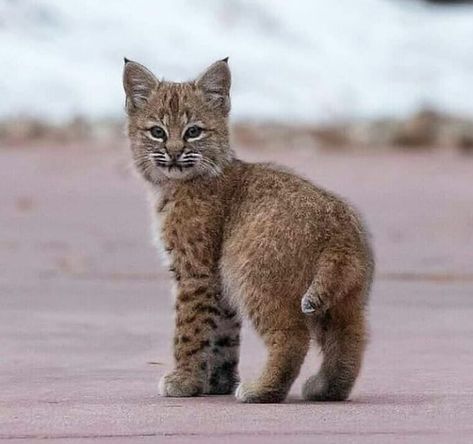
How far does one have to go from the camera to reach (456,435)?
7520mm

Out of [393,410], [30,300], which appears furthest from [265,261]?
[30,300]

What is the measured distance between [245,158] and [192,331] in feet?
38.8

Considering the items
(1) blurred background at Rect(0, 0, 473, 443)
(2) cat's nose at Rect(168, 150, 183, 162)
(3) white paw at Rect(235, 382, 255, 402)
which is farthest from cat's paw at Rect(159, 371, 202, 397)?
(2) cat's nose at Rect(168, 150, 183, 162)

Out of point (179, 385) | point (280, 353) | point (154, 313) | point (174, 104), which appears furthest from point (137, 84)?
point (154, 313)

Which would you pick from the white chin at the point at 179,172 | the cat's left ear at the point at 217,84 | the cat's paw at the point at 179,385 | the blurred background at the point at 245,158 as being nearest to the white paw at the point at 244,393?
the blurred background at the point at 245,158

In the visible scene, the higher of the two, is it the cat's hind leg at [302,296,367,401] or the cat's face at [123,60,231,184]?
the cat's face at [123,60,231,184]

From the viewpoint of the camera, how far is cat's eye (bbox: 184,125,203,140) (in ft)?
31.6

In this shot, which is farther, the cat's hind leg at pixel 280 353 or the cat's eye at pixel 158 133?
the cat's eye at pixel 158 133

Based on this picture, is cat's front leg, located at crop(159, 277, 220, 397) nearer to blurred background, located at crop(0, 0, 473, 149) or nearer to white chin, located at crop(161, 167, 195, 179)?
white chin, located at crop(161, 167, 195, 179)

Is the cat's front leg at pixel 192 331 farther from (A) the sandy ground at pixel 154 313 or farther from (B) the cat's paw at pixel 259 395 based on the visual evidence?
(B) the cat's paw at pixel 259 395

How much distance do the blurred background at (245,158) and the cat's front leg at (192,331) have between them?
8.2 inches

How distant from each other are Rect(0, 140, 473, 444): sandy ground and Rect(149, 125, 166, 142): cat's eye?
1.23 m

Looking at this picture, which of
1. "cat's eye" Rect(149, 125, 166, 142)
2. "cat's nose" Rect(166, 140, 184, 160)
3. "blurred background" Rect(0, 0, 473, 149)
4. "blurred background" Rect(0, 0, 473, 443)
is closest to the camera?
"blurred background" Rect(0, 0, 473, 443)

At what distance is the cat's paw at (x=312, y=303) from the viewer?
28.3 feet
